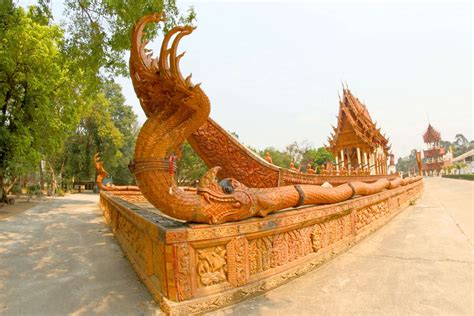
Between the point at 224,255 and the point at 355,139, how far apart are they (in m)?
19.2

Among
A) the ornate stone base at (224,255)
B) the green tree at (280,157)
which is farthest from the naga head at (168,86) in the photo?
the green tree at (280,157)

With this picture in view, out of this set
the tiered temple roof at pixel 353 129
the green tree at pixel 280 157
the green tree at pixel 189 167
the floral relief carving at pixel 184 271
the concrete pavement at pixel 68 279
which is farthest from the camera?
the green tree at pixel 280 157

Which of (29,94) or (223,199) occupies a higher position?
(29,94)

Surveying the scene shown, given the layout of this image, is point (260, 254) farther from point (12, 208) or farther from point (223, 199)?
point (12, 208)

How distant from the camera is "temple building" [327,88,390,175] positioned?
19062 millimetres

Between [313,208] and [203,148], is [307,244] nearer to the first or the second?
[313,208]

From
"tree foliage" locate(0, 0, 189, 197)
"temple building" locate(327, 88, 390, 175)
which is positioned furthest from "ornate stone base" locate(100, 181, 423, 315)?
"temple building" locate(327, 88, 390, 175)

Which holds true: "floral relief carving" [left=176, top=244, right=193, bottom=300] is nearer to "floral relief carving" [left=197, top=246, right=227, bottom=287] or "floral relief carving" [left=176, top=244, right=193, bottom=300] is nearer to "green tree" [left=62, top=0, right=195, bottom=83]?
"floral relief carving" [left=197, top=246, right=227, bottom=287]

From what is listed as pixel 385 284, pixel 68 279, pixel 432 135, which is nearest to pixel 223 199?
pixel 385 284

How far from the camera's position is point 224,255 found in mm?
2447

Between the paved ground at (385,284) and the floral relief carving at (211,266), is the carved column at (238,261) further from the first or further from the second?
the paved ground at (385,284)

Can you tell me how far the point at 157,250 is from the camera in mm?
2506

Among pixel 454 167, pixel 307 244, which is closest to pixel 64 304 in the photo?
pixel 307 244

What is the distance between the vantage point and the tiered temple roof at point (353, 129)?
19000 mm
